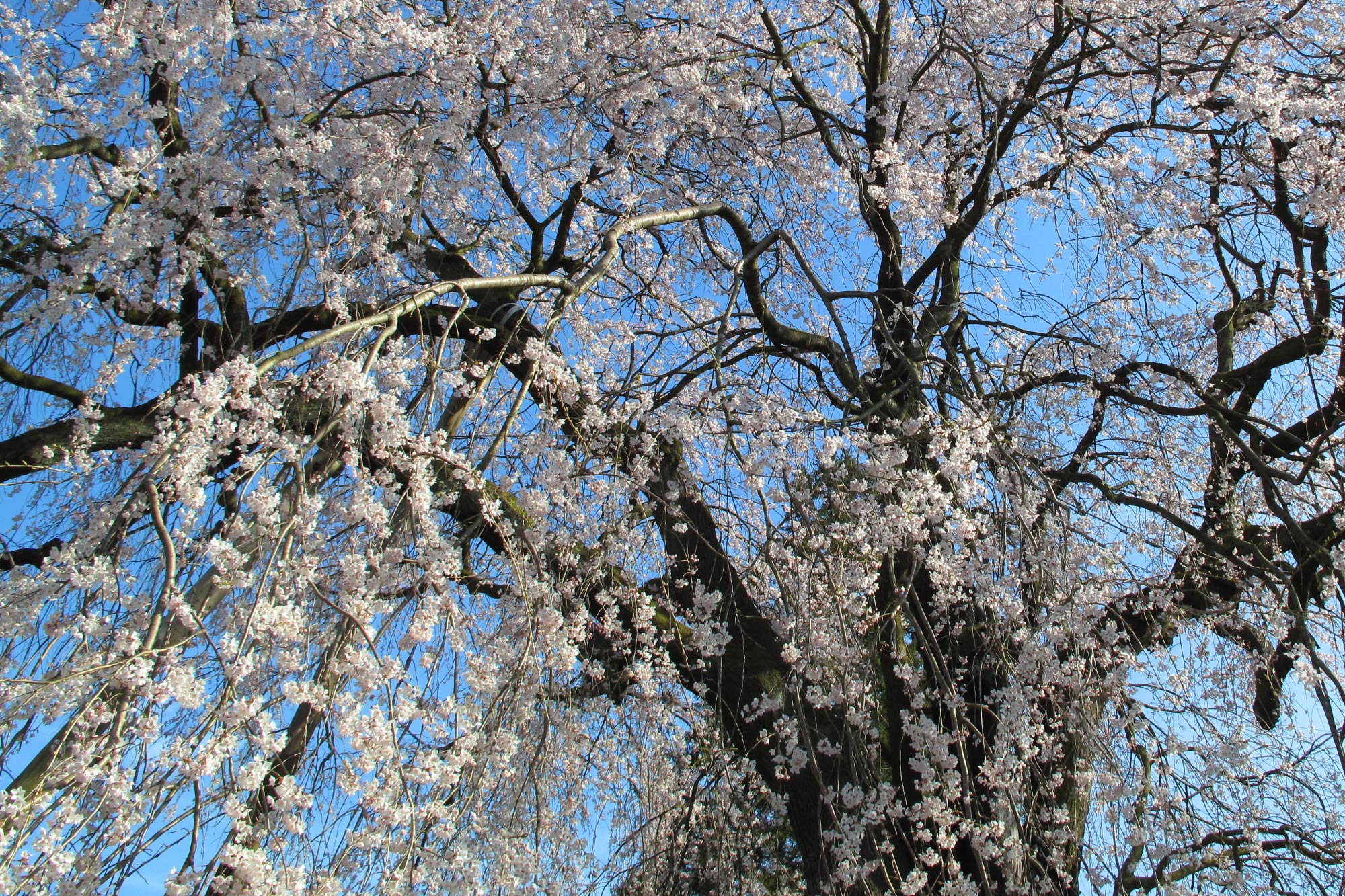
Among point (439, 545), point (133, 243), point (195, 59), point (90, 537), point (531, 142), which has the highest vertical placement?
Answer: point (531, 142)

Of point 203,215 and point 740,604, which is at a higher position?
point 203,215

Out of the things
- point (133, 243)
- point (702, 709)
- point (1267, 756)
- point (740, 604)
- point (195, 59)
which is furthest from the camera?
point (702, 709)

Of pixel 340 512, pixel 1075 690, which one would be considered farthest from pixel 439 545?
pixel 1075 690

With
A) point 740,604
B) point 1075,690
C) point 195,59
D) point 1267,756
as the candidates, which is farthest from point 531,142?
point 1267,756

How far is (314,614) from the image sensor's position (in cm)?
286

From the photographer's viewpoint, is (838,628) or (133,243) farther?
(838,628)

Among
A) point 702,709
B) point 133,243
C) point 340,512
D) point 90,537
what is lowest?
point 90,537

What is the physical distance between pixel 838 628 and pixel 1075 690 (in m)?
0.88

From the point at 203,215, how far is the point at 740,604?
261 centimetres

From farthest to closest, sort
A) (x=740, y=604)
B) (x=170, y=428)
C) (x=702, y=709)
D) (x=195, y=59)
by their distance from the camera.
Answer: (x=702, y=709) → (x=740, y=604) → (x=195, y=59) → (x=170, y=428)

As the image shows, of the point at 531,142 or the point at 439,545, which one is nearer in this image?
the point at 439,545

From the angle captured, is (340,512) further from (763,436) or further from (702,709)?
(702,709)

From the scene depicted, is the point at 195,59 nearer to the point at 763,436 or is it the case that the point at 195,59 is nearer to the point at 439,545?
the point at 439,545

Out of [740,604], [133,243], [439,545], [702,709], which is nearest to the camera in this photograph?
[439,545]
